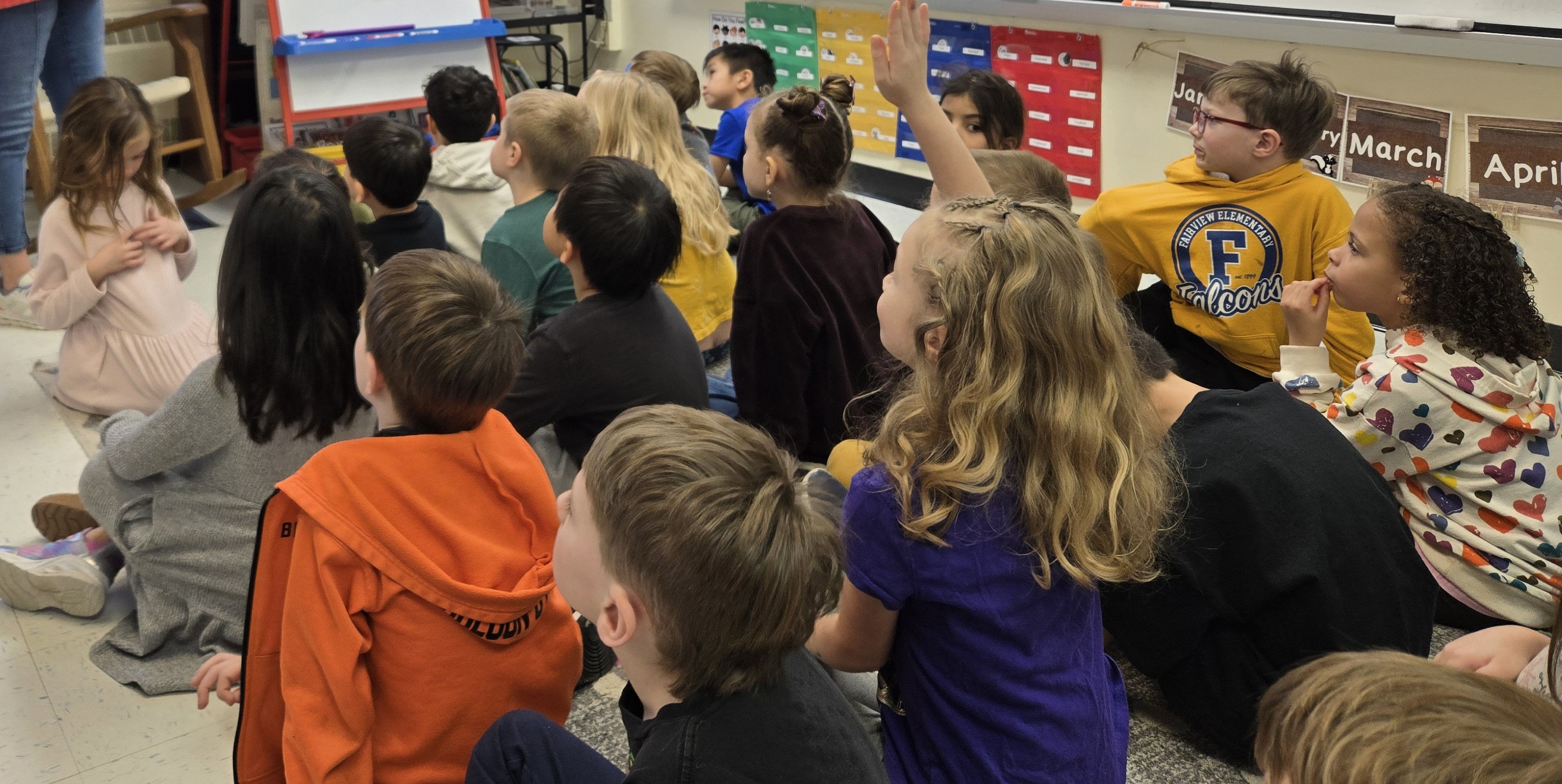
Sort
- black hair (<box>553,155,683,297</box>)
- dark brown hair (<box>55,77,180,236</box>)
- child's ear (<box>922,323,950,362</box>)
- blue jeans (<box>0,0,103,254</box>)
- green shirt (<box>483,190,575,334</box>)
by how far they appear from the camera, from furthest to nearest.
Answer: blue jeans (<box>0,0,103,254</box>), green shirt (<box>483,190,575,334</box>), dark brown hair (<box>55,77,180,236</box>), black hair (<box>553,155,683,297</box>), child's ear (<box>922,323,950,362</box>)

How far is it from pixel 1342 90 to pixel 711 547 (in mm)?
2809

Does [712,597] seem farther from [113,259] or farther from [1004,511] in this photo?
[113,259]

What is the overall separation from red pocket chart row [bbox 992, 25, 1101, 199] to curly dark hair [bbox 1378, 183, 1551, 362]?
2.08m

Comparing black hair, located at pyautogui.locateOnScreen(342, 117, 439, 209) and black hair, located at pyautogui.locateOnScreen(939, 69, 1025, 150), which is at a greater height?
black hair, located at pyautogui.locateOnScreen(939, 69, 1025, 150)

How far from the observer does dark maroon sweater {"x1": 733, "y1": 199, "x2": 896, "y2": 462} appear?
2.17m

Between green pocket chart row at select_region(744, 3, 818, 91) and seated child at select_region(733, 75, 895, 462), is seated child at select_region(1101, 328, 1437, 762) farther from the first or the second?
green pocket chart row at select_region(744, 3, 818, 91)

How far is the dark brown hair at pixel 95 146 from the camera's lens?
90.7 inches

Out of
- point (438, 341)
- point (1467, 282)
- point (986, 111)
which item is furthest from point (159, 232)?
point (1467, 282)

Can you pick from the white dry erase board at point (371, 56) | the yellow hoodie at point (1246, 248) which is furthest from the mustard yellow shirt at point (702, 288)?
the white dry erase board at point (371, 56)

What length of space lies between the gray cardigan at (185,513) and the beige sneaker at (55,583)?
0.26 feet

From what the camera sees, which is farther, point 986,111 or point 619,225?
point 986,111

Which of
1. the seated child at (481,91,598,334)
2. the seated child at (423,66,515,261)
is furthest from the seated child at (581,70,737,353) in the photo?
the seated child at (423,66,515,261)

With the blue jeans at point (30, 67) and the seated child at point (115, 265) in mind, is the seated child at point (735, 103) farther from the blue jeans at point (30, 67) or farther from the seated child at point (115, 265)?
the blue jeans at point (30, 67)

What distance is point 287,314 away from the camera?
1.59m
